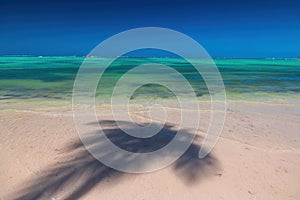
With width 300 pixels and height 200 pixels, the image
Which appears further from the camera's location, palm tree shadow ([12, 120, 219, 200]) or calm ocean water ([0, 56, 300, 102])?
calm ocean water ([0, 56, 300, 102])

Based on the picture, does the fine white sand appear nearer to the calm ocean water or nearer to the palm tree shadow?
the palm tree shadow

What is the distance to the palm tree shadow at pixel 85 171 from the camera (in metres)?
4.30

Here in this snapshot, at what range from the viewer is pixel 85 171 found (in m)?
4.65

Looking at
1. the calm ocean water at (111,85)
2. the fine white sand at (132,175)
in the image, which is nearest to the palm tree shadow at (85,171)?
the fine white sand at (132,175)

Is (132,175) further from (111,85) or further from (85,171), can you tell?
(111,85)

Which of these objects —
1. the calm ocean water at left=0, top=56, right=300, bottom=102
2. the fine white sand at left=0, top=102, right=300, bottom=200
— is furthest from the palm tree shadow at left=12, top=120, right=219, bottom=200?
the calm ocean water at left=0, top=56, right=300, bottom=102

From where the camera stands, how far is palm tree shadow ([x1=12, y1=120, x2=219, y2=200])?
4.30 metres

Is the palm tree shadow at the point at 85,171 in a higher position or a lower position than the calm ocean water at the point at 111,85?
higher

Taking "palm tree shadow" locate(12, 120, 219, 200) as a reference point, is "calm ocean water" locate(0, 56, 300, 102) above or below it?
below

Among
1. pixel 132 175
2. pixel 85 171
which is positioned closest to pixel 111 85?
pixel 85 171

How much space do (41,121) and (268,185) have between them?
570 centimetres

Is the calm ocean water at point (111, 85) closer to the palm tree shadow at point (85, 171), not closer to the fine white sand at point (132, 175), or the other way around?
the fine white sand at point (132, 175)

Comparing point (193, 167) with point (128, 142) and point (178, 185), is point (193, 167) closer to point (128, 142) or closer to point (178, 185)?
point (178, 185)

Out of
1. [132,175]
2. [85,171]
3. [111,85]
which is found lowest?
[111,85]
